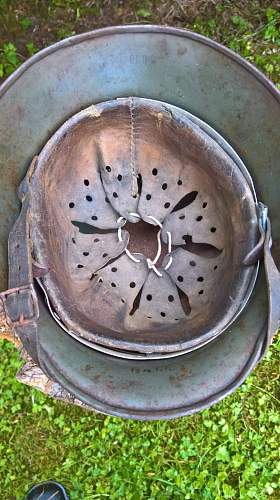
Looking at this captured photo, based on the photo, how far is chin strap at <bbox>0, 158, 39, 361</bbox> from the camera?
1473 millimetres

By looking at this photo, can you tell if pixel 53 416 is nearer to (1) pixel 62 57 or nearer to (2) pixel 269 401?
(2) pixel 269 401

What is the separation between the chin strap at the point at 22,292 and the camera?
58.0 inches

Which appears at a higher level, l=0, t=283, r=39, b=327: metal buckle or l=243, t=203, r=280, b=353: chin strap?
l=243, t=203, r=280, b=353: chin strap

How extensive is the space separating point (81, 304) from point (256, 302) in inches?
20.1

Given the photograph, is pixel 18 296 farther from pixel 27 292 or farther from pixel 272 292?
pixel 272 292

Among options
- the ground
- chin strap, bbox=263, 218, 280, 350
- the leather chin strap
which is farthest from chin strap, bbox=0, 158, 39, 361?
the ground

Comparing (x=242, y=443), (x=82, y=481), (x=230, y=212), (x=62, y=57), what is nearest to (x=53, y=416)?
(x=82, y=481)

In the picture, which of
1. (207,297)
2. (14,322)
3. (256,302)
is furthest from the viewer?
(207,297)

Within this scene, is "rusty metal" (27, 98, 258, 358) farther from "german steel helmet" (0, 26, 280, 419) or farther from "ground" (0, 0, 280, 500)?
"ground" (0, 0, 280, 500)

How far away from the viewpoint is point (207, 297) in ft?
5.65

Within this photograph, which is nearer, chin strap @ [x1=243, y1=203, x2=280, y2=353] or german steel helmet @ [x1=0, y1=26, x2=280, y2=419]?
chin strap @ [x1=243, y1=203, x2=280, y2=353]

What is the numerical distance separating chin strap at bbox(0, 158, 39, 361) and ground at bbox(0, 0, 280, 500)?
0.92 m

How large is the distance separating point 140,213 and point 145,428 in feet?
3.18

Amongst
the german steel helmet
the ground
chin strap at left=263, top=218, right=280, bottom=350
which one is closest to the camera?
chin strap at left=263, top=218, right=280, bottom=350
